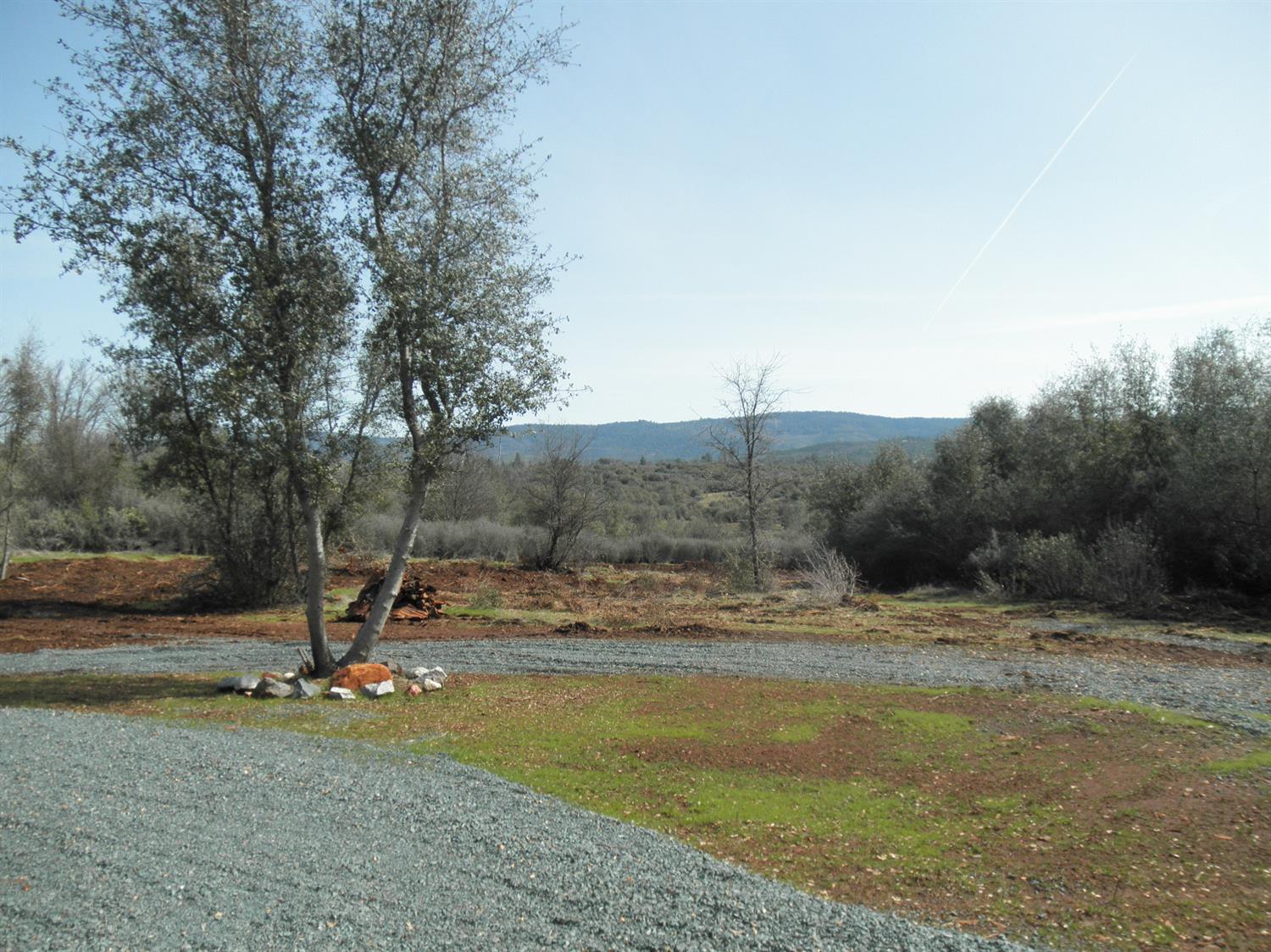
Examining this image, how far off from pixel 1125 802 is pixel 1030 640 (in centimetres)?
1008

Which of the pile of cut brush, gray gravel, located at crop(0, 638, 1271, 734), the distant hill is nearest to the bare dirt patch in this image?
the pile of cut brush

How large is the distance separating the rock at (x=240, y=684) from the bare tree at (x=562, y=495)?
82.3 feet

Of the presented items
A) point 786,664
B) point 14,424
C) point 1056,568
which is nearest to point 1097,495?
point 1056,568

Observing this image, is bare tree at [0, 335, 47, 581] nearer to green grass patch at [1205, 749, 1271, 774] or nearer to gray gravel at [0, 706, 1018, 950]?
gray gravel at [0, 706, 1018, 950]

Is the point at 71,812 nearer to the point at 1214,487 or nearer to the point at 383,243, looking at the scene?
the point at 383,243

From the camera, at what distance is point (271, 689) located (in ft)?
36.4

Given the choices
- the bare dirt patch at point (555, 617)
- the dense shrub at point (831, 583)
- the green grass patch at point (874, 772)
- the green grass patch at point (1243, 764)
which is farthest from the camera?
the dense shrub at point (831, 583)

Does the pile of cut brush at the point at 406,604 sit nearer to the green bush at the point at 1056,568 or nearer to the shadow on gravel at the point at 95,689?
the shadow on gravel at the point at 95,689

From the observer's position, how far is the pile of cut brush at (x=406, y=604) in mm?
20234

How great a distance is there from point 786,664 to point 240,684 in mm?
8527

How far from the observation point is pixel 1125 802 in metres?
6.80

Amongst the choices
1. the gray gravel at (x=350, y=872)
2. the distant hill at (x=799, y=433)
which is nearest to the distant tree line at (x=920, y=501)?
the gray gravel at (x=350, y=872)

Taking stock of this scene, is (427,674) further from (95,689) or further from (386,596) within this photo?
(95,689)

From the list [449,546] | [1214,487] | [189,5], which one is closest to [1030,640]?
[1214,487]
